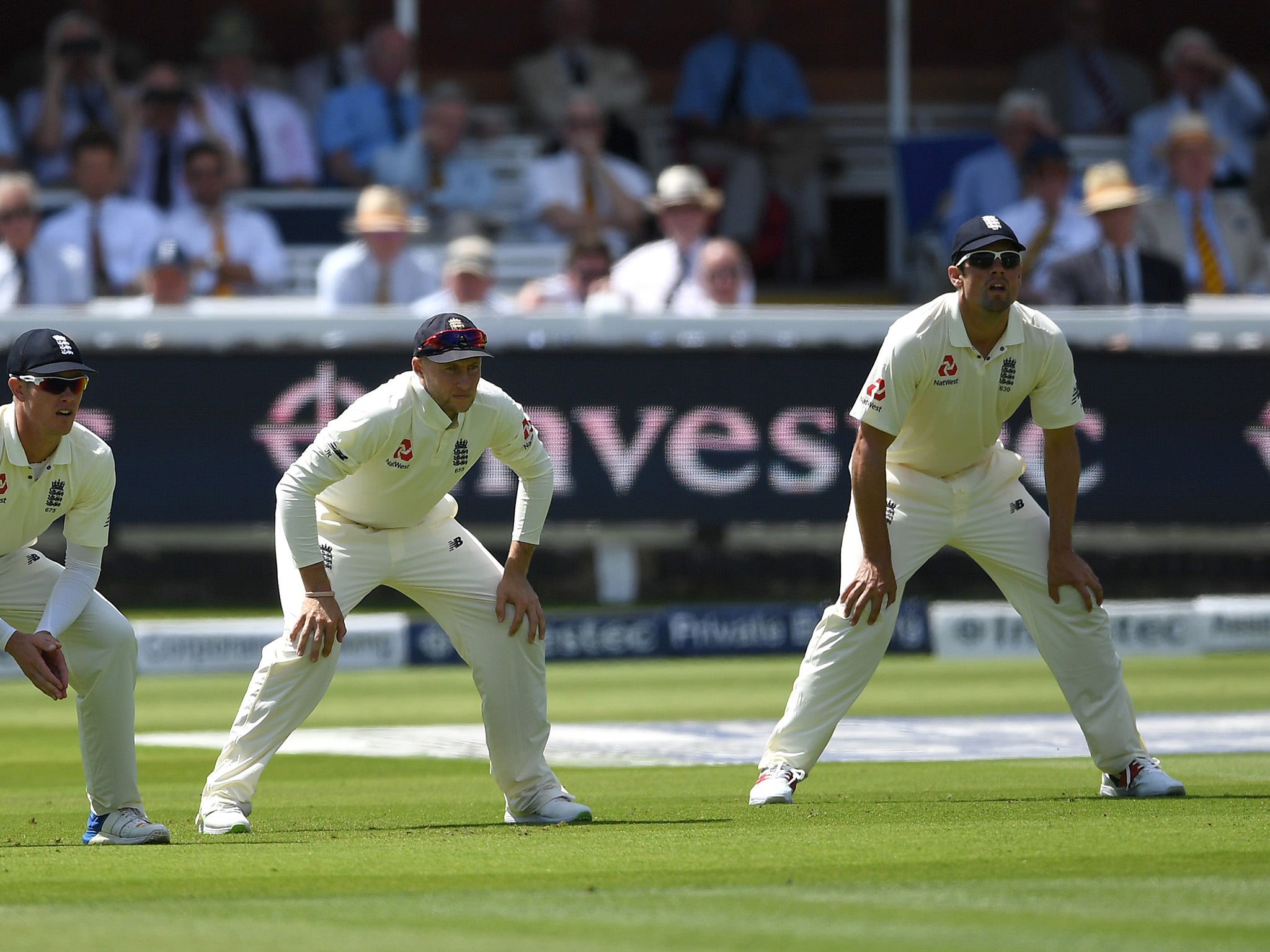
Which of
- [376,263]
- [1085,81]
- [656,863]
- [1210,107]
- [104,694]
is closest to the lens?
[656,863]

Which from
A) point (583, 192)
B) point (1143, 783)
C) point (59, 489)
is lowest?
point (1143, 783)

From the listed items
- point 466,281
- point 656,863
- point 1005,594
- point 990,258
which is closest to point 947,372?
point 990,258

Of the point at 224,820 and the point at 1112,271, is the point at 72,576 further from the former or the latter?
the point at 1112,271

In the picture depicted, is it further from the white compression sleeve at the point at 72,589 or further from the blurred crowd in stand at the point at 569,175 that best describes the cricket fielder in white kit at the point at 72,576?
the blurred crowd in stand at the point at 569,175

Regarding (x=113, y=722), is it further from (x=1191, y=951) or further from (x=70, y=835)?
(x=1191, y=951)

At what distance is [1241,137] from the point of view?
15.1 meters

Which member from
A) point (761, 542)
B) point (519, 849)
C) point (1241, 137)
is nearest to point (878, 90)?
point (1241, 137)

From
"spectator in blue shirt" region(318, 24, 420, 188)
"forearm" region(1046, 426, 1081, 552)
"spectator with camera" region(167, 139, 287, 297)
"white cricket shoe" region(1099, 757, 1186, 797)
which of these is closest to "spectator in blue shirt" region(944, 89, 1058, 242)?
"spectator in blue shirt" region(318, 24, 420, 188)

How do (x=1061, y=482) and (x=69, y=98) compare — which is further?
(x=69, y=98)

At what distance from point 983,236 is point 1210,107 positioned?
10051 millimetres

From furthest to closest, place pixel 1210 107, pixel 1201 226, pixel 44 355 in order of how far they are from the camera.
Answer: pixel 1210 107, pixel 1201 226, pixel 44 355

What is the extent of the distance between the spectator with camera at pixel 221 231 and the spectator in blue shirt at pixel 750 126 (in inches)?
139

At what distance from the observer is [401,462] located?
230 inches

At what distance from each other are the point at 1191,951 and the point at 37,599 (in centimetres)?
361
